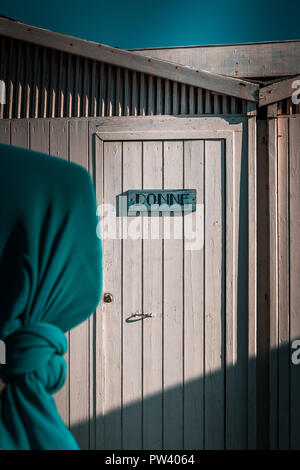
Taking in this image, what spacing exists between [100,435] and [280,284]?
1626 millimetres

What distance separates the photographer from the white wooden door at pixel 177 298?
2.26 meters

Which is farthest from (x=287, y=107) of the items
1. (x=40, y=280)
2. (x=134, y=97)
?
(x=40, y=280)

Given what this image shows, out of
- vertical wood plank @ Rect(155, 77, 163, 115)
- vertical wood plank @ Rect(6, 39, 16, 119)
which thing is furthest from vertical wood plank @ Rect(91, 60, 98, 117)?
vertical wood plank @ Rect(6, 39, 16, 119)

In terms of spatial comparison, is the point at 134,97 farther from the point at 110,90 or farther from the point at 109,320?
the point at 109,320

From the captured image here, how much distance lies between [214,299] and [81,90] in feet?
5.85

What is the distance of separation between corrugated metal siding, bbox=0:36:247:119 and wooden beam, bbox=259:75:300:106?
0.51ft

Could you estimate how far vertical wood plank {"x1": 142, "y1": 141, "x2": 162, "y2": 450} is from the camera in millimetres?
2279

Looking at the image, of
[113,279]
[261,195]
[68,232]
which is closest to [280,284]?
[261,195]

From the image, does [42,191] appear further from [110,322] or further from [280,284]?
[280,284]

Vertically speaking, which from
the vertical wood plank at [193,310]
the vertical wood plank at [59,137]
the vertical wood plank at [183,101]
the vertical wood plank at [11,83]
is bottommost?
the vertical wood plank at [193,310]

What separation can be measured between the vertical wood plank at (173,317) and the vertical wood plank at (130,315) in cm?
18

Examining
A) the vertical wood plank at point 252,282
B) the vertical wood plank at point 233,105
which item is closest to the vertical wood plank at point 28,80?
the vertical wood plank at point 233,105

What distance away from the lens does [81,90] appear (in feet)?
7.93

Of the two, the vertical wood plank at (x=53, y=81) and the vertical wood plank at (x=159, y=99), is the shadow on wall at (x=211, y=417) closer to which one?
the vertical wood plank at (x=159, y=99)
